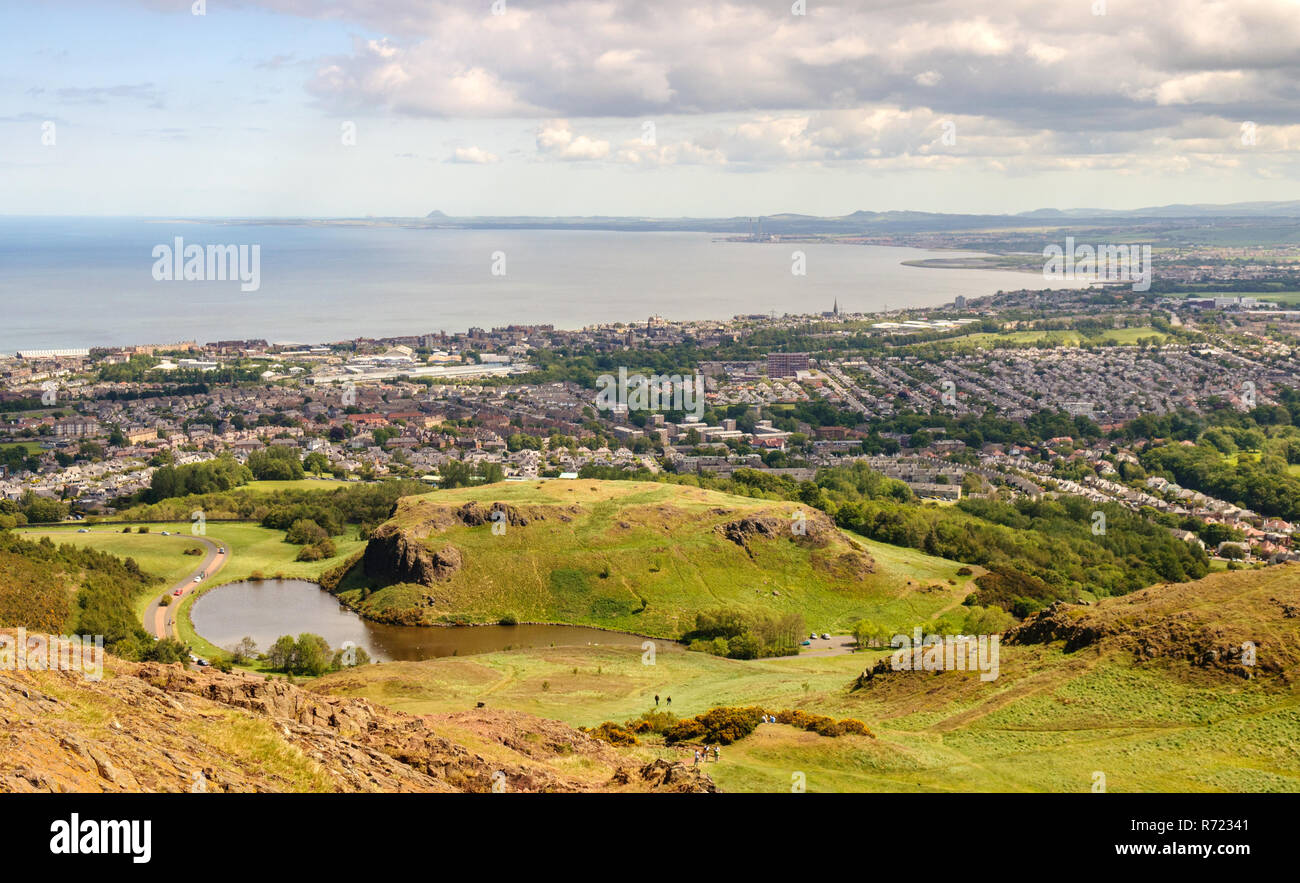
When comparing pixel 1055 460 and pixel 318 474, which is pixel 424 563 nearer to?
pixel 318 474

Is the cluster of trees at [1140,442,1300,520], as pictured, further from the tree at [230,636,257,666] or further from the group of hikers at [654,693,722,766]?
the tree at [230,636,257,666]

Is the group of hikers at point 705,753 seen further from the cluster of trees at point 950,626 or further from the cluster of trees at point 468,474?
the cluster of trees at point 468,474

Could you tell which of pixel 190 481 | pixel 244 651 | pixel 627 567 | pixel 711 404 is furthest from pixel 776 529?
pixel 711 404

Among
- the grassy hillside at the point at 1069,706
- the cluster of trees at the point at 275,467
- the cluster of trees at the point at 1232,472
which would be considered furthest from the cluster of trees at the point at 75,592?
the cluster of trees at the point at 1232,472

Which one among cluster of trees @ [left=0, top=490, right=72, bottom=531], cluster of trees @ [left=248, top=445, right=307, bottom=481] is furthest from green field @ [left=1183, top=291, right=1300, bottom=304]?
cluster of trees @ [left=0, top=490, right=72, bottom=531]
